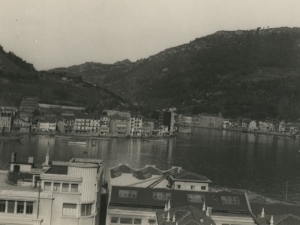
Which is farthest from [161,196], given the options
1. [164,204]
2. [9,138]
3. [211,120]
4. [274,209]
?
[211,120]

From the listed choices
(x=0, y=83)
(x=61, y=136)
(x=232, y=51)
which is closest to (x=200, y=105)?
(x=232, y=51)

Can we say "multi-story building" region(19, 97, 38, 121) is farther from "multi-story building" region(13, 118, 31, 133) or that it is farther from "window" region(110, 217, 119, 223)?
"window" region(110, 217, 119, 223)

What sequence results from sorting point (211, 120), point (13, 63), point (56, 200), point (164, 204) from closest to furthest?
1. point (56, 200)
2. point (164, 204)
3. point (13, 63)
4. point (211, 120)

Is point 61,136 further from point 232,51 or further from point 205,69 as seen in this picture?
point 232,51

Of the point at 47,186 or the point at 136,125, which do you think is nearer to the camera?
the point at 47,186

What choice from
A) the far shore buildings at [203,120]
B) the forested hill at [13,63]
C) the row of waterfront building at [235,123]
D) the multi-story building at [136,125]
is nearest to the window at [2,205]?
the multi-story building at [136,125]

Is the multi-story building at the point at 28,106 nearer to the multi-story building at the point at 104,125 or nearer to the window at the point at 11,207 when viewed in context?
the multi-story building at the point at 104,125

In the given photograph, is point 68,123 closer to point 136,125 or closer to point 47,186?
point 136,125
